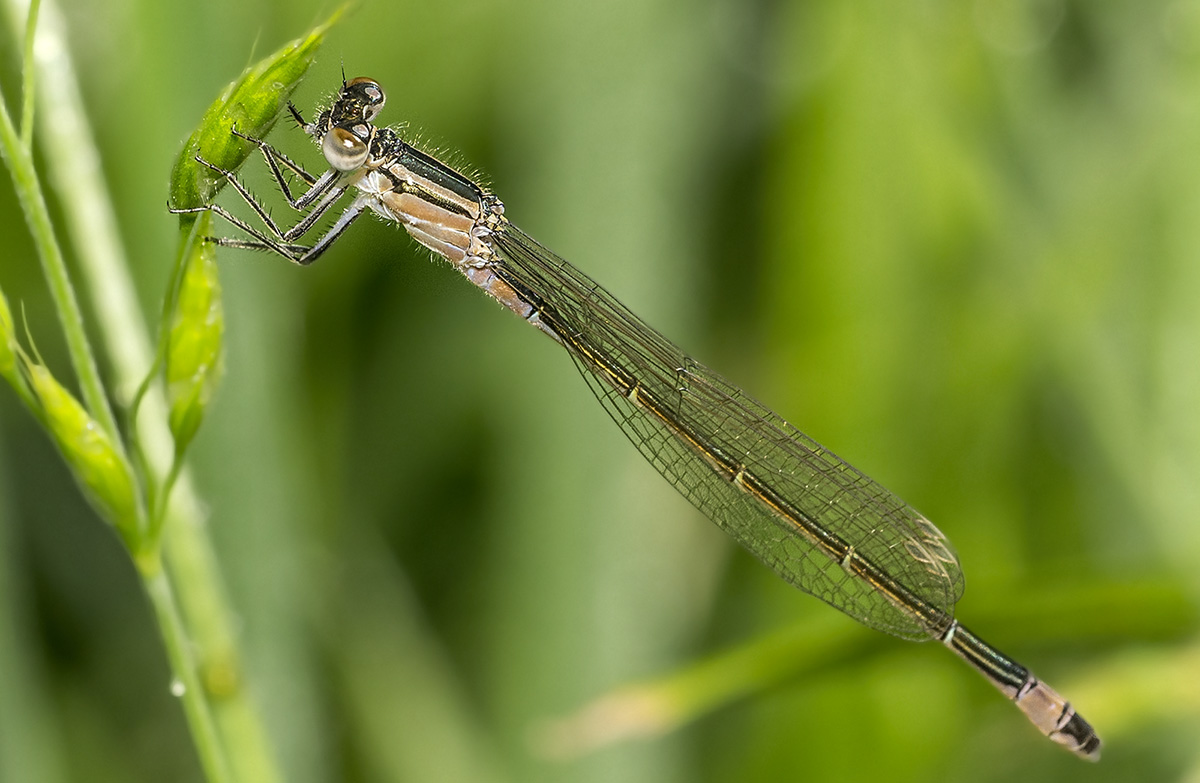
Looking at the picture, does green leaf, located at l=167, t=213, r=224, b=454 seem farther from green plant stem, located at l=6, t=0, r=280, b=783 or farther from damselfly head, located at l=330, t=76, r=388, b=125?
damselfly head, located at l=330, t=76, r=388, b=125

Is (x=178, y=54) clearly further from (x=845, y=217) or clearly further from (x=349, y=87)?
(x=845, y=217)

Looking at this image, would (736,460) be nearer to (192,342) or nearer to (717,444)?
(717,444)

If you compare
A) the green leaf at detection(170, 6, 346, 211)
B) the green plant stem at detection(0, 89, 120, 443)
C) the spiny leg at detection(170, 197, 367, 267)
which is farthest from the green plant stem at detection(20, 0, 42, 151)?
the spiny leg at detection(170, 197, 367, 267)

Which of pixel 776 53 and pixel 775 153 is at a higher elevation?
pixel 776 53

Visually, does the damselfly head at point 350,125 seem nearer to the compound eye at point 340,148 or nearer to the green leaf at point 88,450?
the compound eye at point 340,148

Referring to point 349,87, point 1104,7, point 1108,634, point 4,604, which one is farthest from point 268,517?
point 1104,7
